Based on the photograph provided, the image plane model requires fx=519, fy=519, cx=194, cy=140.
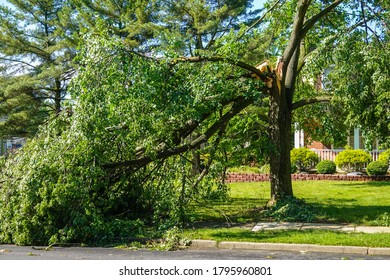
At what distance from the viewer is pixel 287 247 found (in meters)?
9.48

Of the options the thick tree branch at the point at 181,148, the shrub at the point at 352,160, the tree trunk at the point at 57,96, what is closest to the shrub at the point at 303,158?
the shrub at the point at 352,160

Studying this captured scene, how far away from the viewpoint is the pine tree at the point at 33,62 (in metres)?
26.7

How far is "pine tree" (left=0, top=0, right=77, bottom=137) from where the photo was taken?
2667 centimetres

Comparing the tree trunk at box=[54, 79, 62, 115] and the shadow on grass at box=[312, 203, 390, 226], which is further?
the tree trunk at box=[54, 79, 62, 115]

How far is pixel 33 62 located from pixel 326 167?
17.5 meters

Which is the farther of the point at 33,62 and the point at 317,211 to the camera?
the point at 33,62

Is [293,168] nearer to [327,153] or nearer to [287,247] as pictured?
[327,153]

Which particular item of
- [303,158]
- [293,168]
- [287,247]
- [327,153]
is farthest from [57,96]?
[287,247]

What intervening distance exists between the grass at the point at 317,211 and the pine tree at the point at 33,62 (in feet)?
40.1

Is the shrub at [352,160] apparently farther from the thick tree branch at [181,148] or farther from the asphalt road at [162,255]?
the asphalt road at [162,255]

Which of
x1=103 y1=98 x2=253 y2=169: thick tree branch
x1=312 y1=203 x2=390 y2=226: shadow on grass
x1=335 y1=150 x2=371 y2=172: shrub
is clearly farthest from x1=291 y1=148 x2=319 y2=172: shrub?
x1=103 y1=98 x2=253 y2=169: thick tree branch

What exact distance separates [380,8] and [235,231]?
8.22 metres

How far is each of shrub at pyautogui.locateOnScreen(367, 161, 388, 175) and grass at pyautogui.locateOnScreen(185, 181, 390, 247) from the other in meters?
1.31

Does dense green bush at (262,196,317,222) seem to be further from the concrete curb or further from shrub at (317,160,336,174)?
shrub at (317,160,336,174)
